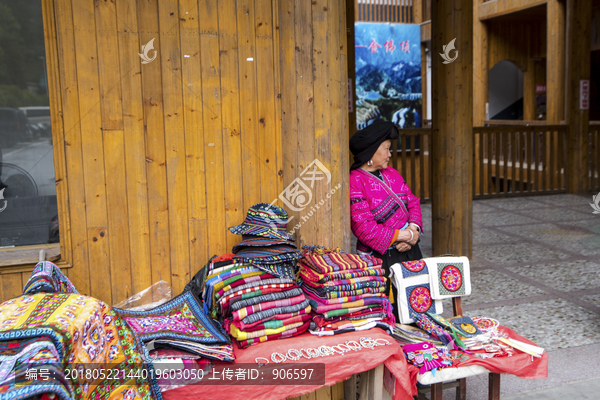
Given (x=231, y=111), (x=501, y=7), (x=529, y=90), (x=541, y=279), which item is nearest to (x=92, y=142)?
(x=231, y=111)

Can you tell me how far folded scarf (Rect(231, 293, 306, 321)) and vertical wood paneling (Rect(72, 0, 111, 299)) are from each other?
732 millimetres

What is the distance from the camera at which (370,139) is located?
3.15 m

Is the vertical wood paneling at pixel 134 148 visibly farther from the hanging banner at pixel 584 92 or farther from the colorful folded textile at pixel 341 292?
the hanging banner at pixel 584 92

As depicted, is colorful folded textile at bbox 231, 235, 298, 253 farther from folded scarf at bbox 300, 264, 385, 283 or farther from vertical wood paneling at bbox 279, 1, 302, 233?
vertical wood paneling at bbox 279, 1, 302, 233

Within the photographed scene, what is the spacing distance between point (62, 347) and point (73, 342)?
2.2 inches

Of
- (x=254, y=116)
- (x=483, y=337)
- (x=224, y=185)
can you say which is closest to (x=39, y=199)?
(x=224, y=185)

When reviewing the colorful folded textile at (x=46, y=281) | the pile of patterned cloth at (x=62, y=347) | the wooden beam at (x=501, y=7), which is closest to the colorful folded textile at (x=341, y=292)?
the pile of patterned cloth at (x=62, y=347)

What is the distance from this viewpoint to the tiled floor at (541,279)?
11.1 ft

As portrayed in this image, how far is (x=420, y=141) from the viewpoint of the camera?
920 centimetres

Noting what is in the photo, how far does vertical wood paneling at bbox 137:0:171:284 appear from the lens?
2.52 metres

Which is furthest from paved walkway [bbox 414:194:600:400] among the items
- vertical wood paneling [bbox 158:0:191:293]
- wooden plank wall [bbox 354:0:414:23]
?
wooden plank wall [bbox 354:0:414:23]

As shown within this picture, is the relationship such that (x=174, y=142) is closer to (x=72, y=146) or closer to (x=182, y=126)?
(x=182, y=126)

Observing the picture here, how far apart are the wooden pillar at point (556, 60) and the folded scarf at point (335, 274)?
348 inches

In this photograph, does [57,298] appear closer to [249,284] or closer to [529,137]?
[249,284]
